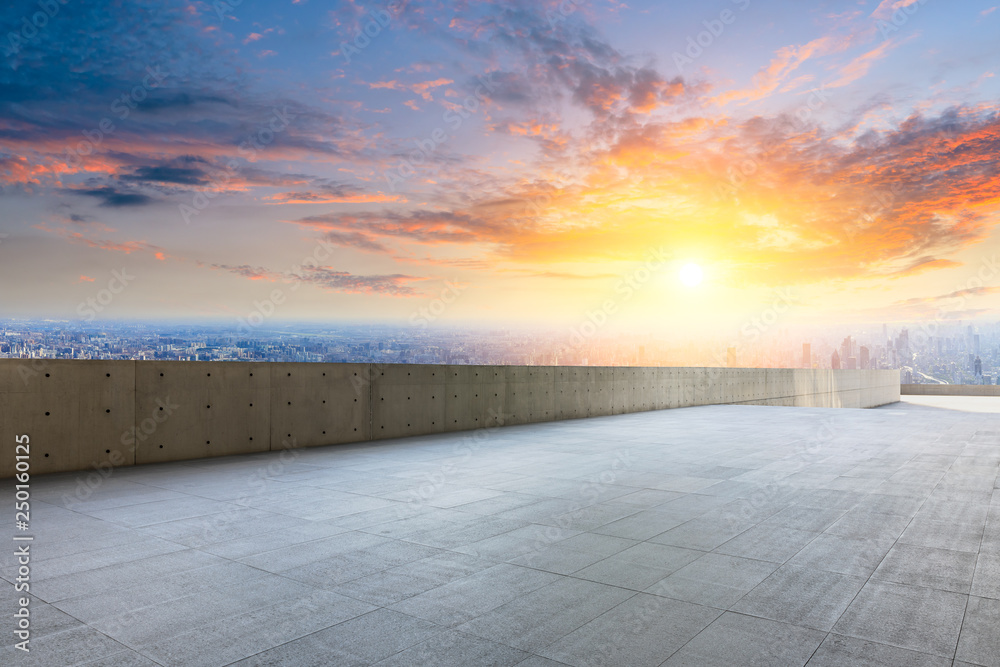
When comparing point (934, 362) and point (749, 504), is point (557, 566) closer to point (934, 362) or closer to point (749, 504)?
point (749, 504)

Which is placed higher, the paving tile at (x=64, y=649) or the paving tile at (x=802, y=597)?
the paving tile at (x=64, y=649)

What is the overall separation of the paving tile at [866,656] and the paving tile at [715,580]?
0.75 m

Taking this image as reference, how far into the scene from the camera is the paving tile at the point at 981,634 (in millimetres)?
3531

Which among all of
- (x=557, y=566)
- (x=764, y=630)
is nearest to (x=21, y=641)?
(x=557, y=566)

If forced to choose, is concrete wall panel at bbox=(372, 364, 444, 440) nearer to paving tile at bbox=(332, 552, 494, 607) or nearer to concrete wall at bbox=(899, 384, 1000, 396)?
paving tile at bbox=(332, 552, 494, 607)

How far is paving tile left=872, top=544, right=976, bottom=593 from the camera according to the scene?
189 inches

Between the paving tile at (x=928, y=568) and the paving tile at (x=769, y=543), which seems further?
the paving tile at (x=769, y=543)

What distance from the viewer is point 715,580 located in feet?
15.8

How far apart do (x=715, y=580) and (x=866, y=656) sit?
1344 millimetres

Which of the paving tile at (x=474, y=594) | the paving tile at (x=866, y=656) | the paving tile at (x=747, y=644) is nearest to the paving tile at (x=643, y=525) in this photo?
the paving tile at (x=474, y=594)

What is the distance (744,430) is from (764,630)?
43.0 ft

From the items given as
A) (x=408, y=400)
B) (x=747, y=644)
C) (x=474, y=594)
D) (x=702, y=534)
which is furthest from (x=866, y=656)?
(x=408, y=400)

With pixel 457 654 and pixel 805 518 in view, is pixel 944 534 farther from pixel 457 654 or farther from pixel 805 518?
pixel 457 654

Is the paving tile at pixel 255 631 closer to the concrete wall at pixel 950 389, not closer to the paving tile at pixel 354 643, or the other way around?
the paving tile at pixel 354 643
